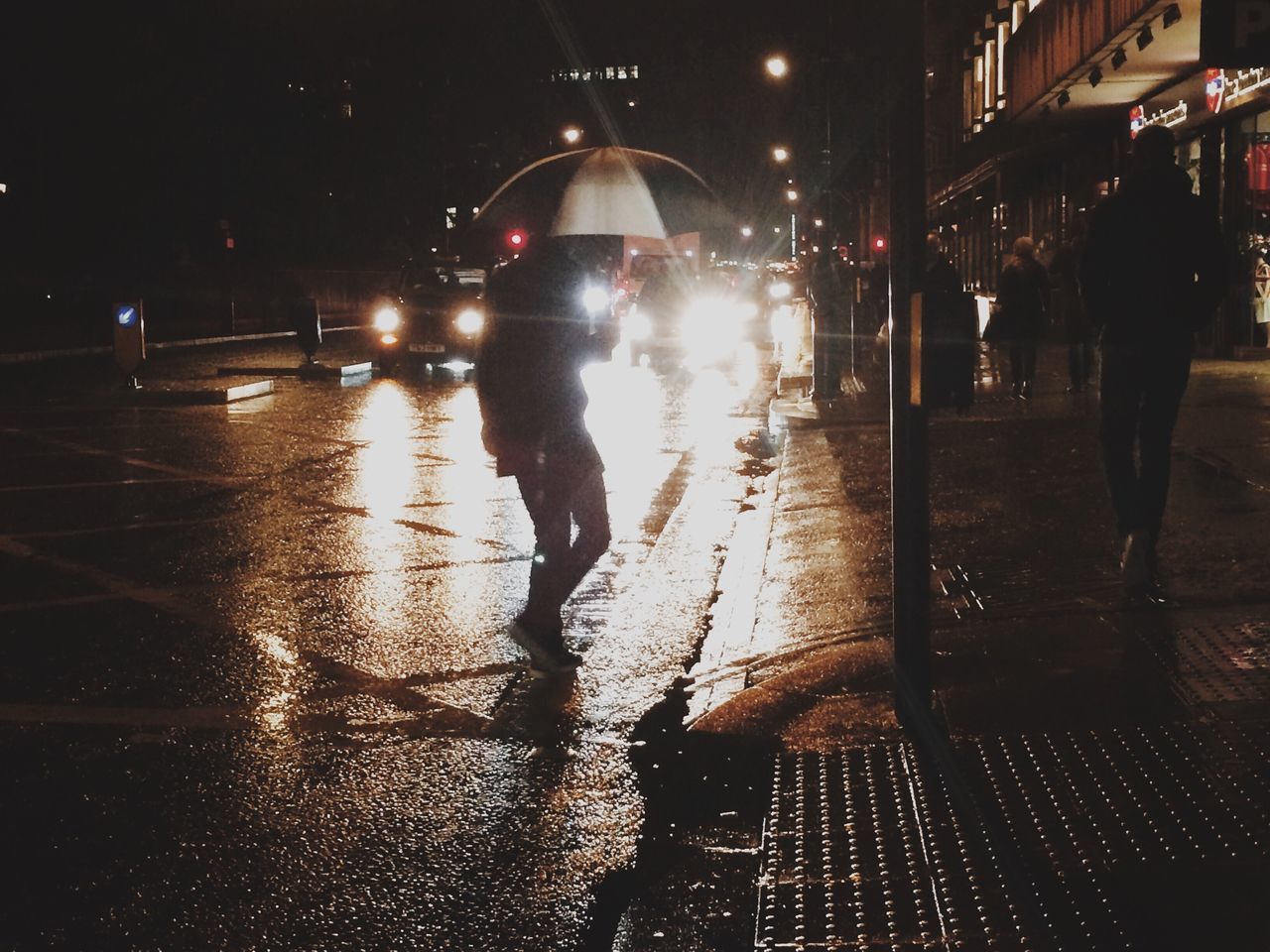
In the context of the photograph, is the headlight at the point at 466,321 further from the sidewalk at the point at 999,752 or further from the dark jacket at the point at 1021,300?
the sidewalk at the point at 999,752

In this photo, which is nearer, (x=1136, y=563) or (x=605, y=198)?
(x=1136, y=563)

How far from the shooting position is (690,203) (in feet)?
31.0

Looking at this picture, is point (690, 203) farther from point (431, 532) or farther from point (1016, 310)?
point (1016, 310)

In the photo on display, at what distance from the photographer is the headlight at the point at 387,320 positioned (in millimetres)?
25375

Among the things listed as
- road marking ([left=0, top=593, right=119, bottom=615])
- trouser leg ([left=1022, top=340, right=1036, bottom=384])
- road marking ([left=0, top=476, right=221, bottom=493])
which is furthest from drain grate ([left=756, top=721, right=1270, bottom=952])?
trouser leg ([left=1022, top=340, right=1036, bottom=384])

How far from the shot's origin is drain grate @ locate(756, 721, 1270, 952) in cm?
357

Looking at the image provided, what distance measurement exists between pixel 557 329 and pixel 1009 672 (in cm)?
220

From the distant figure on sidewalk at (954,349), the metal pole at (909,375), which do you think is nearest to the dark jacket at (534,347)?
the metal pole at (909,375)

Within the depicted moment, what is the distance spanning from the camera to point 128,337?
2130cm

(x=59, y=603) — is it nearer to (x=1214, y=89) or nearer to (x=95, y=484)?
(x=95, y=484)

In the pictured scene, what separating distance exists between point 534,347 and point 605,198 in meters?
2.38

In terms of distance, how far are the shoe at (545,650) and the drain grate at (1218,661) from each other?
7.60ft

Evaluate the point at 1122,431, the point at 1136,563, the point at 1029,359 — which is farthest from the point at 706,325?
the point at 1136,563

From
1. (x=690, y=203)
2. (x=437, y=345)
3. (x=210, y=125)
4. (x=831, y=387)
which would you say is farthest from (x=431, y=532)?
(x=210, y=125)
